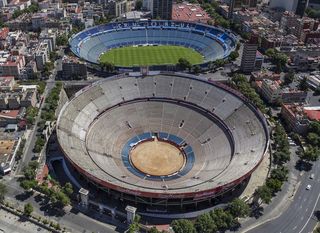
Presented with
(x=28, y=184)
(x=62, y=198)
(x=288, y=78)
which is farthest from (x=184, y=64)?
(x=62, y=198)

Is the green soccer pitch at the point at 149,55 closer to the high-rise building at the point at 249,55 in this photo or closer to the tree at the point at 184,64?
the tree at the point at 184,64

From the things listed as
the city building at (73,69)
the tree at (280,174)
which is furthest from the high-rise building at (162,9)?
the tree at (280,174)

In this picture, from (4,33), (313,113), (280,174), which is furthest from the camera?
(4,33)

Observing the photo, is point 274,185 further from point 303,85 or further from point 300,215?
point 303,85

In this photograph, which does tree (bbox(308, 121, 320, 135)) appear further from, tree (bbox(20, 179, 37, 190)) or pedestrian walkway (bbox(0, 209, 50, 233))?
tree (bbox(20, 179, 37, 190))

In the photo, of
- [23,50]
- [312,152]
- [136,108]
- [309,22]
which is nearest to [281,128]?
[312,152]

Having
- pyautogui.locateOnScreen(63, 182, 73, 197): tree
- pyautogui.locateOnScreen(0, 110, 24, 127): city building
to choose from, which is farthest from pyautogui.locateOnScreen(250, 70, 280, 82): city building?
pyautogui.locateOnScreen(0, 110, 24, 127): city building

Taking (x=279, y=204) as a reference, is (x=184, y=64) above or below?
above

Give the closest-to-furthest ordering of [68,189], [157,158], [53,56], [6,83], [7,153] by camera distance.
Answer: [68,189]
[157,158]
[7,153]
[6,83]
[53,56]
